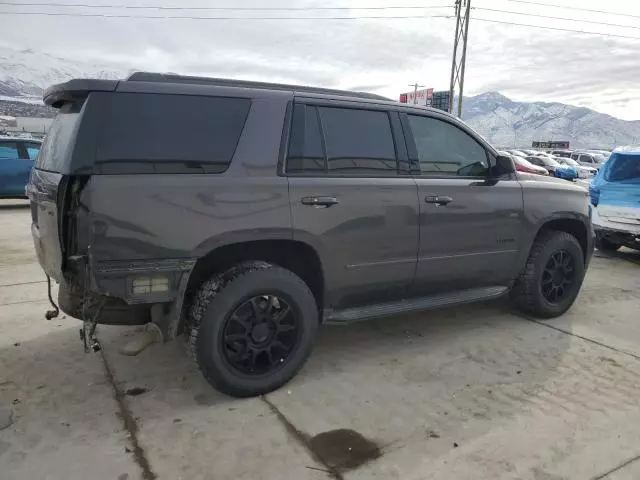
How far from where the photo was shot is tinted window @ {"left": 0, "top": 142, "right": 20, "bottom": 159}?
12.0 metres

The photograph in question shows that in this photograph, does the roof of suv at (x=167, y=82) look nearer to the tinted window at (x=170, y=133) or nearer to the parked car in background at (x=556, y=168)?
the tinted window at (x=170, y=133)

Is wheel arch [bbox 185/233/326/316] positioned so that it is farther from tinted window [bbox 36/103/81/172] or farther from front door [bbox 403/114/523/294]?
tinted window [bbox 36/103/81/172]

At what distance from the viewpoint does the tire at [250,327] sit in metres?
3.07

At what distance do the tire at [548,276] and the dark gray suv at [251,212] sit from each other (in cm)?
62

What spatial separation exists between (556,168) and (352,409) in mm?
27962

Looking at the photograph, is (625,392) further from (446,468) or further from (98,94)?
(98,94)

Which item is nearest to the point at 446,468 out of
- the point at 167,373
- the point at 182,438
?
the point at 182,438

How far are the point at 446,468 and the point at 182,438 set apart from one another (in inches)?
54.9

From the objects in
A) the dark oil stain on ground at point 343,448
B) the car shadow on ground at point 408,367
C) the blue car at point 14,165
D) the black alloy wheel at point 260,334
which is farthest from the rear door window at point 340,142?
the blue car at point 14,165

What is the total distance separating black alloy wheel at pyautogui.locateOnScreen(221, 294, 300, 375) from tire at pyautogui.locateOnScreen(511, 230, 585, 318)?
2405 millimetres

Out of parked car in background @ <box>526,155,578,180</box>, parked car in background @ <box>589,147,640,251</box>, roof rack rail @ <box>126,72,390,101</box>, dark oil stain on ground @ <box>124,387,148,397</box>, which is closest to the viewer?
roof rack rail @ <box>126,72,390,101</box>

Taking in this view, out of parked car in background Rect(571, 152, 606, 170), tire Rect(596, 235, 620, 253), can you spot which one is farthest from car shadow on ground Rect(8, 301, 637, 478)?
parked car in background Rect(571, 152, 606, 170)

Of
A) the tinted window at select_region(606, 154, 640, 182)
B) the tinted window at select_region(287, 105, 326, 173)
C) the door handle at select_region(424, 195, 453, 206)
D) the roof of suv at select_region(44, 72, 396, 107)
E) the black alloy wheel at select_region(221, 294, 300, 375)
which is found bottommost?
the black alloy wheel at select_region(221, 294, 300, 375)

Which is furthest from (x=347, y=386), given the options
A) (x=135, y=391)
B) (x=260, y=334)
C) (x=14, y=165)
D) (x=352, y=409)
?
(x=14, y=165)
